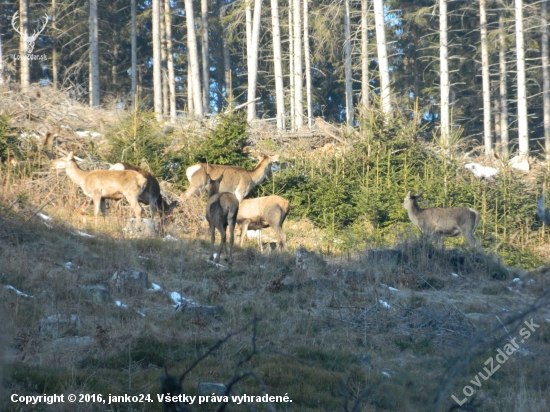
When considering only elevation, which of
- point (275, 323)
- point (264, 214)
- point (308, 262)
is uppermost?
point (264, 214)

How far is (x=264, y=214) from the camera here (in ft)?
61.4

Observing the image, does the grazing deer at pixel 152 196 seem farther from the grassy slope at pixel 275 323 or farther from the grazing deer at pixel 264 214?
the grassy slope at pixel 275 323

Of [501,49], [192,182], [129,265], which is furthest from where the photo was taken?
[501,49]

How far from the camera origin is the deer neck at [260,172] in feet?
70.2

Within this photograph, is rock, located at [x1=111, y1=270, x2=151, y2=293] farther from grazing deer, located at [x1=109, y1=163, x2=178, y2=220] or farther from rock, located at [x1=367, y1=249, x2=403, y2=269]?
grazing deer, located at [x1=109, y1=163, x2=178, y2=220]

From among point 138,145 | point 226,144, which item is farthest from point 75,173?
point 226,144

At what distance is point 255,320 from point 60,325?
6144 millimetres

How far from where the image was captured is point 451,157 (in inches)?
986

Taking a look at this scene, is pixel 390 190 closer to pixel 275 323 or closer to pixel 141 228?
pixel 141 228

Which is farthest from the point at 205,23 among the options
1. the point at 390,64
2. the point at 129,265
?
the point at 129,265

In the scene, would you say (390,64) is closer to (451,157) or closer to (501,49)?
(501,49)

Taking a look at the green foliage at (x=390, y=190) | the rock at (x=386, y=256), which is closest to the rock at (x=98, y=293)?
the rock at (x=386, y=256)

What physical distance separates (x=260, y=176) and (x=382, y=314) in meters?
10.4

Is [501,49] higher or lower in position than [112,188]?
higher
